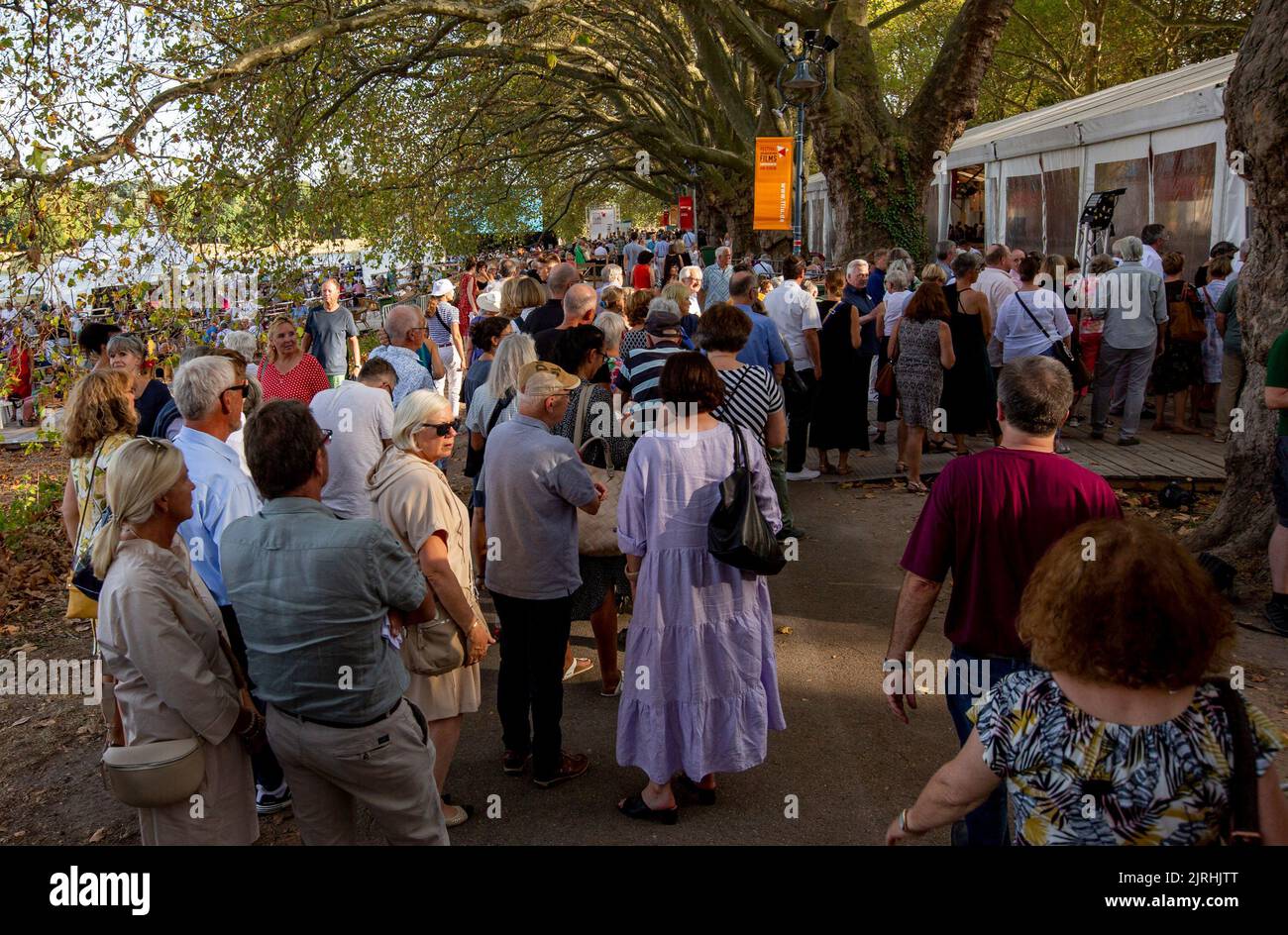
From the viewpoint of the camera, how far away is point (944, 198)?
21203 millimetres

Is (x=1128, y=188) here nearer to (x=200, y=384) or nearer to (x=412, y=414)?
(x=412, y=414)

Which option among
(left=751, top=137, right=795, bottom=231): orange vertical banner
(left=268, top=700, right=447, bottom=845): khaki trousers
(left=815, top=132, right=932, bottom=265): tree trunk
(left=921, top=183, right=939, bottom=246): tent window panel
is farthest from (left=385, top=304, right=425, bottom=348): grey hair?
(left=921, top=183, right=939, bottom=246): tent window panel

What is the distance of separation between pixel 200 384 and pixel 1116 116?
13.1 metres

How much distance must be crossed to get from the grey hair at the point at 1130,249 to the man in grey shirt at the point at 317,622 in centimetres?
881

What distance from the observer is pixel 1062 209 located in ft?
51.0

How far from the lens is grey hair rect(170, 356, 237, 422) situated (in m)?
4.18

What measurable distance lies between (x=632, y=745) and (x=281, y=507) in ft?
6.59

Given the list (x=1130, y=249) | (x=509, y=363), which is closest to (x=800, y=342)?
(x=1130, y=249)

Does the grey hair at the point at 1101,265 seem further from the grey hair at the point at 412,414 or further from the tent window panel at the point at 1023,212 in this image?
the grey hair at the point at 412,414

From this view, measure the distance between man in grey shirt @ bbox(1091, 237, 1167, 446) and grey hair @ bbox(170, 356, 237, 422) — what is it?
8577 millimetres

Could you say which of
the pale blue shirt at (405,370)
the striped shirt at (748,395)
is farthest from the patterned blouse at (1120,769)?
the pale blue shirt at (405,370)
